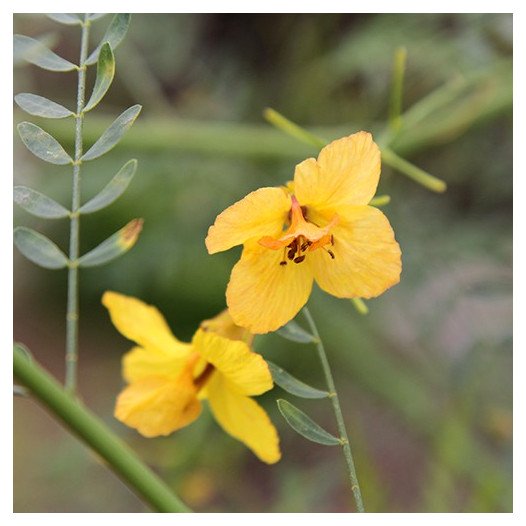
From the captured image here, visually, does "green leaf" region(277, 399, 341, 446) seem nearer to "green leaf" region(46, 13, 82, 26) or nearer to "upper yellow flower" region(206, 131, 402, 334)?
"upper yellow flower" region(206, 131, 402, 334)

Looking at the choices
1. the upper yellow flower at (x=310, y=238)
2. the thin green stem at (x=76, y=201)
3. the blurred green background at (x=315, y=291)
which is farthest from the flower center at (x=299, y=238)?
the blurred green background at (x=315, y=291)

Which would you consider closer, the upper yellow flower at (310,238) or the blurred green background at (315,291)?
the upper yellow flower at (310,238)

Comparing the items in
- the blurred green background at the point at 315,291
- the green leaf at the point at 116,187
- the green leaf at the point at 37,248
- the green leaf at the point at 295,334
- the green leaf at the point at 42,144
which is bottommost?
the blurred green background at the point at 315,291

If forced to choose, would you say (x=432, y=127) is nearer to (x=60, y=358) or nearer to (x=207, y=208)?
(x=207, y=208)

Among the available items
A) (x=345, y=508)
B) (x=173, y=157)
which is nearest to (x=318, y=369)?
(x=345, y=508)

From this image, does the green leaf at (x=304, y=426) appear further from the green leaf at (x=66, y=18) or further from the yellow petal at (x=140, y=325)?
the green leaf at (x=66, y=18)

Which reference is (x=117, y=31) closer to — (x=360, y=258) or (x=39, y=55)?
(x=39, y=55)
